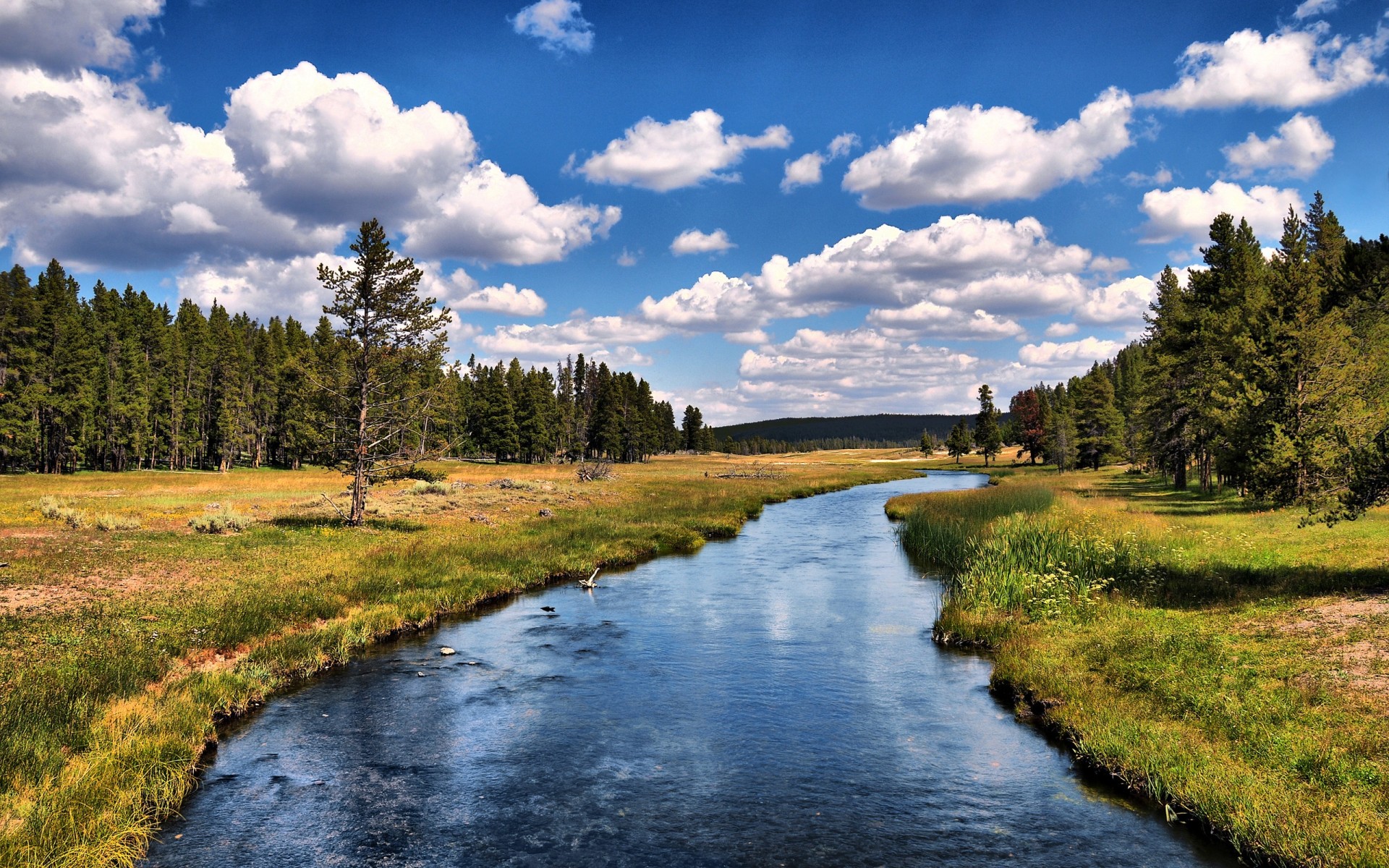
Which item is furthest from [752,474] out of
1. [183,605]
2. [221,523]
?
[183,605]

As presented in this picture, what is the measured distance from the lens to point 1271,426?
837 inches

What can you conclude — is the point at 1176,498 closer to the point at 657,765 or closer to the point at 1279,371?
the point at 1279,371

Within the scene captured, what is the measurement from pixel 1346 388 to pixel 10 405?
9400cm

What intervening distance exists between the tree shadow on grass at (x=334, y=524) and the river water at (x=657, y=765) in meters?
14.9

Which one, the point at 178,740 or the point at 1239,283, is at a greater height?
the point at 1239,283

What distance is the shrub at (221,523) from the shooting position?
30.7 m

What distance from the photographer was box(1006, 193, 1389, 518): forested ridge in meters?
18.2

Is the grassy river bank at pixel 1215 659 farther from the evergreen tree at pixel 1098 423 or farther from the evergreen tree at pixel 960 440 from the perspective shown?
the evergreen tree at pixel 960 440

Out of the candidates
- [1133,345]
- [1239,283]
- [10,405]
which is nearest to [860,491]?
A: [1239,283]

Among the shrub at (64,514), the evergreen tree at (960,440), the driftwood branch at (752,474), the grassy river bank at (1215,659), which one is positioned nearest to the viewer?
the grassy river bank at (1215,659)

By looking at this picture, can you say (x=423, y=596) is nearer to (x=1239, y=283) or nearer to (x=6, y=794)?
(x=6, y=794)

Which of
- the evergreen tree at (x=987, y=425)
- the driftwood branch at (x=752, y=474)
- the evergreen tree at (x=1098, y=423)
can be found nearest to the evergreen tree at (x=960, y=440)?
the evergreen tree at (x=987, y=425)

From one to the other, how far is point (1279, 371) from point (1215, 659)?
1817 cm

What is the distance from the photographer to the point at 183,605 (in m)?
18.7
